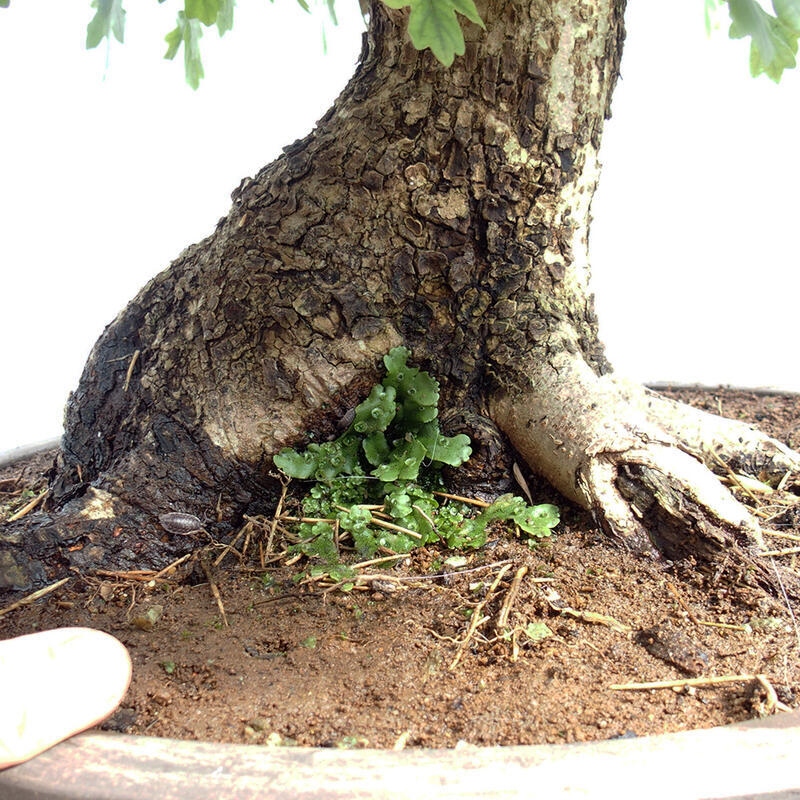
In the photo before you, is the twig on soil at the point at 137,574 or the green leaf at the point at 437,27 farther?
the twig on soil at the point at 137,574

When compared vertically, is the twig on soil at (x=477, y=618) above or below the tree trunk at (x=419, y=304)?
below

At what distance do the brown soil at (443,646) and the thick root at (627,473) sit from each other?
0.18ft

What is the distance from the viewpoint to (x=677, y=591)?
1310 mm

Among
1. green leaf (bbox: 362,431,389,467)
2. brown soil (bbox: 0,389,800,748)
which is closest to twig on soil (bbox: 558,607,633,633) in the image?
brown soil (bbox: 0,389,800,748)

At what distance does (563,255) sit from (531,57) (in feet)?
1.19

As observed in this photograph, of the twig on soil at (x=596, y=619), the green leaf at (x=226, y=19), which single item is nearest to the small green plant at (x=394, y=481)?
the twig on soil at (x=596, y=619)

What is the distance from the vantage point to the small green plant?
144 cm

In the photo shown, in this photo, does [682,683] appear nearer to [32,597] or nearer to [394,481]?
[394,481]

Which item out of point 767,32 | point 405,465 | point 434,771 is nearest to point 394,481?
point 405,465

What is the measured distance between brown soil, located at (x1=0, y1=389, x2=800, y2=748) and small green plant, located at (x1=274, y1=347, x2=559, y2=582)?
0.16ft

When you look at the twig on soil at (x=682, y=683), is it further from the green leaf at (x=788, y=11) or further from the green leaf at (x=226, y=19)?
the green leaf at (x=226, y=19)

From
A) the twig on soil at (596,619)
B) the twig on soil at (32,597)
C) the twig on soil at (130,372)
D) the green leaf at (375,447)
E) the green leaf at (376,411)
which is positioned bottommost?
the twig on soil at (596,619)

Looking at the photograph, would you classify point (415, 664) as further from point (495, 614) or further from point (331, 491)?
point (331, 491)

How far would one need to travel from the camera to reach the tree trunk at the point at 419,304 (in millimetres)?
1409
